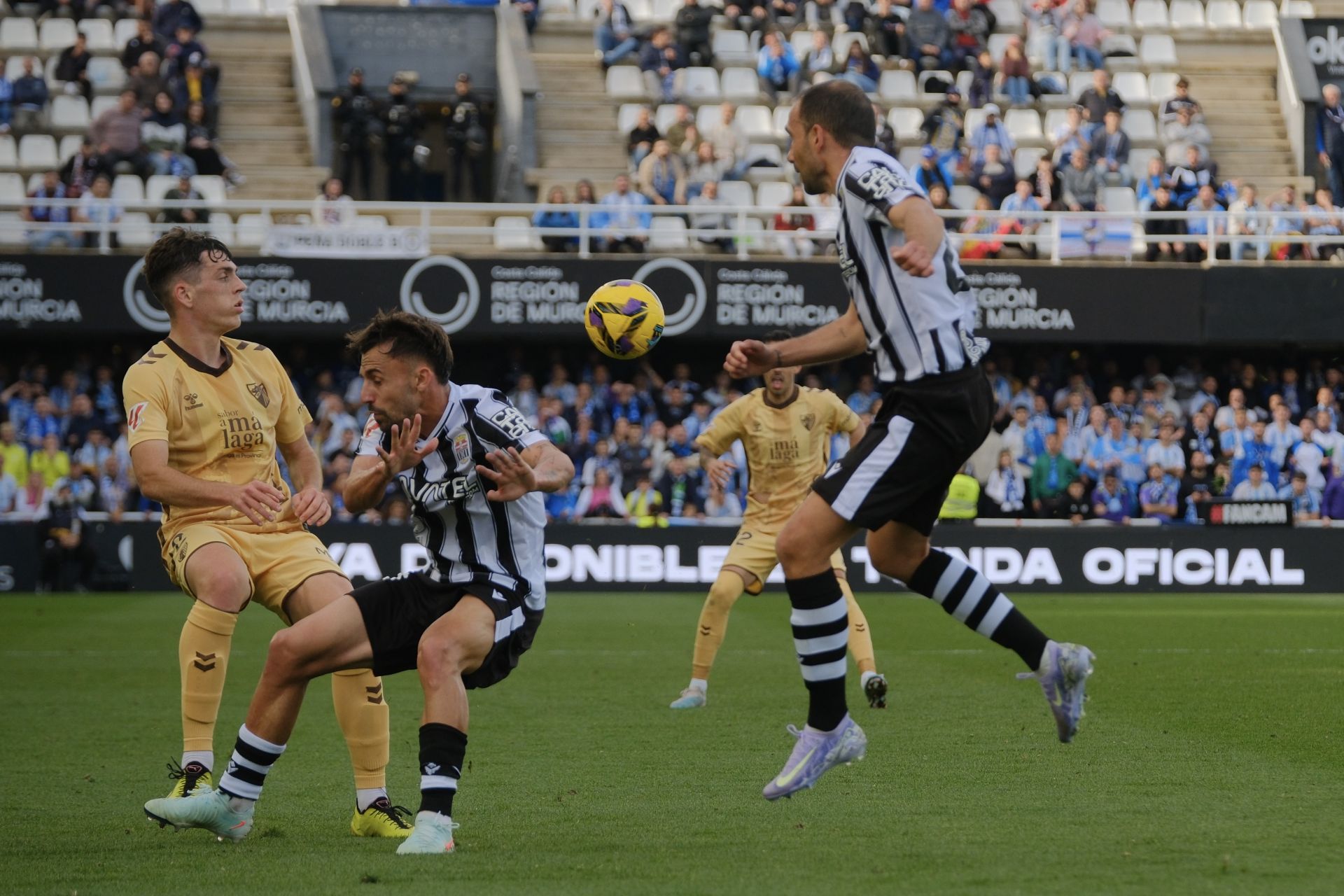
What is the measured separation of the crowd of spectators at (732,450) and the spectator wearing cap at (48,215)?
1787mm

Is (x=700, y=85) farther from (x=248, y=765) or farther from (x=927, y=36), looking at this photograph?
(x=248, y=765)

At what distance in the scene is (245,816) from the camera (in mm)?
6227

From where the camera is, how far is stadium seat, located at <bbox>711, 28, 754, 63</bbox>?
28.4 meters

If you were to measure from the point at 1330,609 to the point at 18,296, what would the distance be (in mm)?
17219

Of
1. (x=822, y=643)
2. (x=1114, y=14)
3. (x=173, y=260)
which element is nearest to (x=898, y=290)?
(x=822, y=643)

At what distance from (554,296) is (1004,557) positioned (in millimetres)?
7198

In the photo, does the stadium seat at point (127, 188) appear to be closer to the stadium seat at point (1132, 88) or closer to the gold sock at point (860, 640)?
the stadium seat at point (1132, 88)

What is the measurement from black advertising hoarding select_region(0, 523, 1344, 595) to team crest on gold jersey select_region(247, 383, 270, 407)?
1400cm

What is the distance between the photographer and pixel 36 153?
84.9 feet

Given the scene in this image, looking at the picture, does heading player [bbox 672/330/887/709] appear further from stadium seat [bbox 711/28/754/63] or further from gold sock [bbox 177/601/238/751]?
stadium seat [bbox 711/28/754/63]

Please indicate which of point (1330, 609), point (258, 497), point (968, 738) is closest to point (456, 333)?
point (1330, 609)

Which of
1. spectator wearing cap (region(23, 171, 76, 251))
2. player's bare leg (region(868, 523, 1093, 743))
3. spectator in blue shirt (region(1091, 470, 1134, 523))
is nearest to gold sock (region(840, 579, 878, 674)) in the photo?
player's bare leg (region(868, 523, 1093, 743))

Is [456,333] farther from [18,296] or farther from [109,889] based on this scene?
[109,889]

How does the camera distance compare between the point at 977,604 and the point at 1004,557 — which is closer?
the point at 977,604
